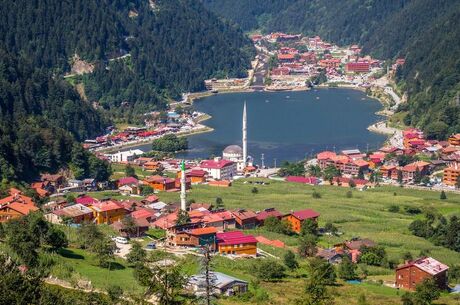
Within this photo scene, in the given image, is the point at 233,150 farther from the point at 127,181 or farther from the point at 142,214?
the point at 142,214

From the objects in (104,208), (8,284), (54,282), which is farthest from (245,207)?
(8,284)

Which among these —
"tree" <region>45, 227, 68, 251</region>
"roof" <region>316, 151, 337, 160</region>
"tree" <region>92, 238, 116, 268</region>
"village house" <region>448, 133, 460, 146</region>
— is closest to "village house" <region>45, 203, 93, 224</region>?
"tree" <region>45, 227, 68, 251</region>

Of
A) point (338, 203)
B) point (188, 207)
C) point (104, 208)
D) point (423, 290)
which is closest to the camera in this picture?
point (423, 290)

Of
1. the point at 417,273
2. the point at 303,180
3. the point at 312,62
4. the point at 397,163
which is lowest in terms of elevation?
the point at 303,180

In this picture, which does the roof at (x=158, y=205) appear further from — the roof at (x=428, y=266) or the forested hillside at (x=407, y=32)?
the forested hillside at (x=407, y=32)

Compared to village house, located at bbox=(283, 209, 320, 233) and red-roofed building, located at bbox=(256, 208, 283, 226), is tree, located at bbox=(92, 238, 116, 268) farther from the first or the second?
village house, located at bbox=(283, 209, 320, 233)

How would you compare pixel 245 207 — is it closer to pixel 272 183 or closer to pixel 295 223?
pixel 295 223

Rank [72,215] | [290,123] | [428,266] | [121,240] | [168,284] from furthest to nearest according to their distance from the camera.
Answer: [290,123] → [72,215] → [121,240] → [428,266] → [168,284]

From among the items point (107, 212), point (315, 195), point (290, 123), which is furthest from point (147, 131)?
point (107, 212)
